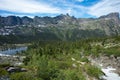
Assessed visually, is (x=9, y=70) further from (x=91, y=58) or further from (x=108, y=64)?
(x=91, y=58)

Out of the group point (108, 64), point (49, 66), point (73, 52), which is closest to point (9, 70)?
point (49, 66)

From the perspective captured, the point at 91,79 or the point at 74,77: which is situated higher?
the point at 74,77

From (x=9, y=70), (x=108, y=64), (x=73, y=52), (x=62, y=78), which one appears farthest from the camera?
(x=73, y=52)

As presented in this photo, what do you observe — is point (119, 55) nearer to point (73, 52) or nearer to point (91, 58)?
point (91, 58)

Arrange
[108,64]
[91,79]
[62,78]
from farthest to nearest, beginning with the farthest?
[108,64], [91,79], [62,78]

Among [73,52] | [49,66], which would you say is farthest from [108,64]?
[49,66]

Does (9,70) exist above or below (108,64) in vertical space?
above

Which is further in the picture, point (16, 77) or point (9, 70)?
point (9, 70)

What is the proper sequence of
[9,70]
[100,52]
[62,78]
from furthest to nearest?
[100,52]
[9,70]
[62,78]

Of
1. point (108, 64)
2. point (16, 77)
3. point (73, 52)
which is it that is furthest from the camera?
point (73, 52)
